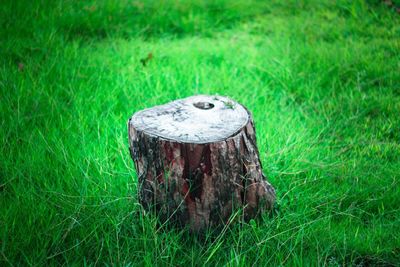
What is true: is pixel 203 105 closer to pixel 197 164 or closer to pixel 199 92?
pixel 197 164

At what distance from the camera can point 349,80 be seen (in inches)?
147

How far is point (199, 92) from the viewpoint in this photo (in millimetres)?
3600

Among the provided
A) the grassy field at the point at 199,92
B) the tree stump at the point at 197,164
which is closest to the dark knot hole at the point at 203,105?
the tree stump at the point at 197,164

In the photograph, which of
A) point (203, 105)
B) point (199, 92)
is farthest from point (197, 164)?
point (199, 92)

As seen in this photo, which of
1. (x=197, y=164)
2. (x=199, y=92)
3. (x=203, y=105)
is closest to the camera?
(x=197, y=164)

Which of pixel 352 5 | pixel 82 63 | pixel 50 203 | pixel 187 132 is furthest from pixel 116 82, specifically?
pixel 352 5

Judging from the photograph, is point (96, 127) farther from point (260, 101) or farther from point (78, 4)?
point (78, 4)

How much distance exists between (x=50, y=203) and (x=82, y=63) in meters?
1.91

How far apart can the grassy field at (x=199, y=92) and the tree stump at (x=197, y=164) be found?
12 cm

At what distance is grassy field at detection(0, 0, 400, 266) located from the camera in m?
2.12

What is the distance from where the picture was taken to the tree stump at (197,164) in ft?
6.62

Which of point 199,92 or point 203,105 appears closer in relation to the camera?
point 203,105

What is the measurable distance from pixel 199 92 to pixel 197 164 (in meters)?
1.66

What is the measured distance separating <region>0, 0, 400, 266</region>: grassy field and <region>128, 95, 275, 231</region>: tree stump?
0.12m
